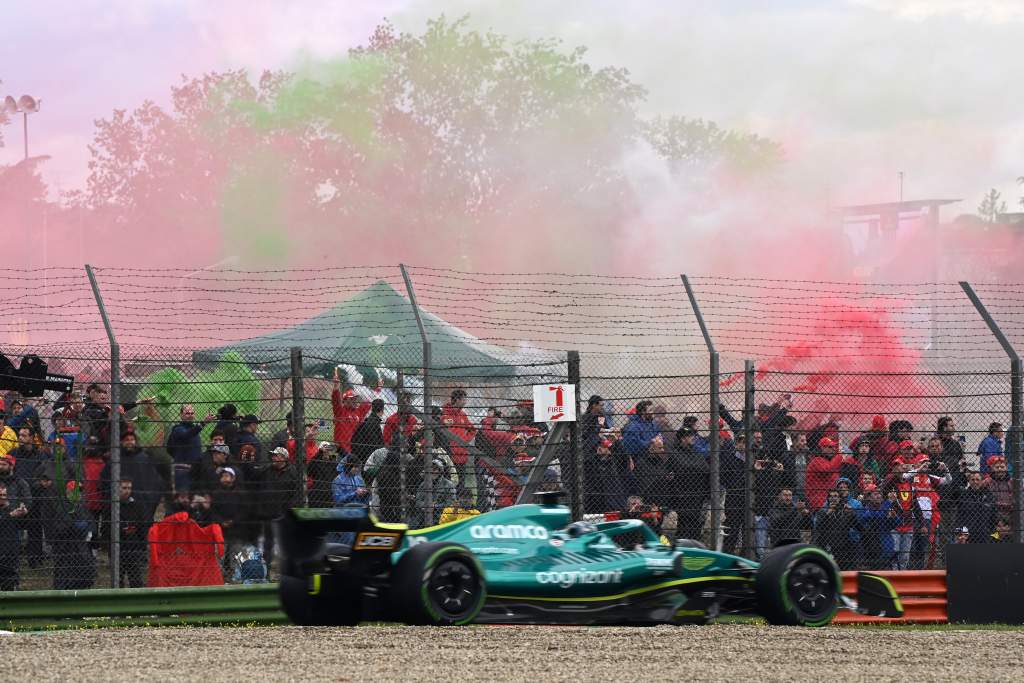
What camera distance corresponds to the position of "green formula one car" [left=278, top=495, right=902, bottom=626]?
9.45 meters

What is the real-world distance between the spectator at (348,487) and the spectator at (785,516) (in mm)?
3145

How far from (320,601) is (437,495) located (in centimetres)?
271

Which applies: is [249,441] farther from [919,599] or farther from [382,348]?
[382,348]

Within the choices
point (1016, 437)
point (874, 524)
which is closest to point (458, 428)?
point (874, 524)

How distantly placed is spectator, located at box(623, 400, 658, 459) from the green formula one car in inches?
73.8

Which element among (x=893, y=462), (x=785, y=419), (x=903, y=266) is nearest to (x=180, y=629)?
(x=785, y=419)

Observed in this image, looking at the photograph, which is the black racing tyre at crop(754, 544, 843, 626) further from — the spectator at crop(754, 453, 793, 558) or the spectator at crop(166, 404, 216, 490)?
the spectator at crop(166, 404, 216, 490)

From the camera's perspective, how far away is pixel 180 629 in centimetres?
1075

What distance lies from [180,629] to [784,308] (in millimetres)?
18484

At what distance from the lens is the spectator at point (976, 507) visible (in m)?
13.1

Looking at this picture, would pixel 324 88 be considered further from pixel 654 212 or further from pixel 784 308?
pixel 784 308

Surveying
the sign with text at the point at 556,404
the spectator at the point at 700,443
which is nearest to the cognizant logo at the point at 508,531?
the sign with text at the point at 556,404

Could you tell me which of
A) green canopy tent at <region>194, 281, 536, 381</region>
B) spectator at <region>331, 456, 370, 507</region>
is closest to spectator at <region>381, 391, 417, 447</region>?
spectator at <region>331, 456, 370, 507</region>

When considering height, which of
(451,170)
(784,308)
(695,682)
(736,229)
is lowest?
(695,682)
